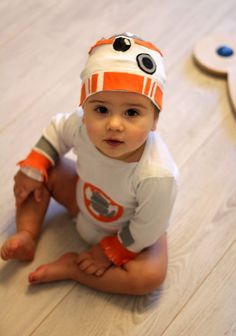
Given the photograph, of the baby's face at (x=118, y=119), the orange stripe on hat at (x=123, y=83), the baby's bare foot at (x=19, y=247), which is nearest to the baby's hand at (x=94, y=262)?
the baby's bare foot at (x=19, y=247)

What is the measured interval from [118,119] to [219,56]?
74cm

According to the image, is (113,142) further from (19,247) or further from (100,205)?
(19,247)

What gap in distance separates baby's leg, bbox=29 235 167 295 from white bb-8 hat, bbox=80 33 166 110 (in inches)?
13.6

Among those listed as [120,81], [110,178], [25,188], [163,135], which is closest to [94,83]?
[120,81]

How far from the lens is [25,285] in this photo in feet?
3.11

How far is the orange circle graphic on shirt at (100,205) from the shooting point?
87 centimetres

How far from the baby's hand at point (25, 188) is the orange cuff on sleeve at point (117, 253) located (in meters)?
0.18

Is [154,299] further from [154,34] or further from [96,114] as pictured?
[154,34]

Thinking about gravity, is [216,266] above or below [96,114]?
below

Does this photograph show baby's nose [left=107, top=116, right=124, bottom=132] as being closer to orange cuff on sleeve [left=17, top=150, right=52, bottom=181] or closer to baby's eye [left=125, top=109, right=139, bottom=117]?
baby's eye [left=125, top=109, right=139, bottom=117]

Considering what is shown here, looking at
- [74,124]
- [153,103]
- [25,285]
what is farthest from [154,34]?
[25,285]

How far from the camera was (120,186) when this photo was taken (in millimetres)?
825

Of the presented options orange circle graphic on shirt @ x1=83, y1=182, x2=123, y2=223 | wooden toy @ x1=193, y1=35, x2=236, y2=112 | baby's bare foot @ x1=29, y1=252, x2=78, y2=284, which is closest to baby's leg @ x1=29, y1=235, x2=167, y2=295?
baby's bare foot @ x1=29, y1=252, x2=78, y2=284

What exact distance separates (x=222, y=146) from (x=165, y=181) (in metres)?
0.44
